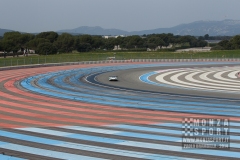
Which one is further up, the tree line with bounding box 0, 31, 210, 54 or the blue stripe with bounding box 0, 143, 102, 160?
the tree line with bounding box 0, 31, 210, 54

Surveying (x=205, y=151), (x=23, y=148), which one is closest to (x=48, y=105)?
(x=23, y=148)

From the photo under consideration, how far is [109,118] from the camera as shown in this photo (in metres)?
17.2

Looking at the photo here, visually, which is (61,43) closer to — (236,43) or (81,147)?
(236,43)

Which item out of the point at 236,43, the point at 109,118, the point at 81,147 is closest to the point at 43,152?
the point at 81,147

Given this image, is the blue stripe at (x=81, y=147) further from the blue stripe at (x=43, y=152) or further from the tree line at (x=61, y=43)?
the tree line at (x=61, y=43)

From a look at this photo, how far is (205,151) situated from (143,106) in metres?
9.35

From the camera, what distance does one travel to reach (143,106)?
20.8 m

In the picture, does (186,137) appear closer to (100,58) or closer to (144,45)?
(100,58)

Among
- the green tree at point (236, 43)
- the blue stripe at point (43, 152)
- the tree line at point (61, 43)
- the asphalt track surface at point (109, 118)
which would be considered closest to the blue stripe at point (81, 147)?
the asphalt track surface at point (109, 118)

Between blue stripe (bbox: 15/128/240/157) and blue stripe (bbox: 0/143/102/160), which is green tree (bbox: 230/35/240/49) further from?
blue stripe (bbox: 0/143/102/160)

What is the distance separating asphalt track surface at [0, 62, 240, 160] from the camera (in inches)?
459

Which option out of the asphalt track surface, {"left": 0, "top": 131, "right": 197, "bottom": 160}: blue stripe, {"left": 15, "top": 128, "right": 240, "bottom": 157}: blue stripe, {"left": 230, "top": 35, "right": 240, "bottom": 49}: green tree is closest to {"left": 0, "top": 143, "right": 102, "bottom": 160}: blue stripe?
the asphalt track surface

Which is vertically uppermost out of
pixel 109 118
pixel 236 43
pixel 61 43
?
pixel 236 43

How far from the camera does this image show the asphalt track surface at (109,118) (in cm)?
1165
